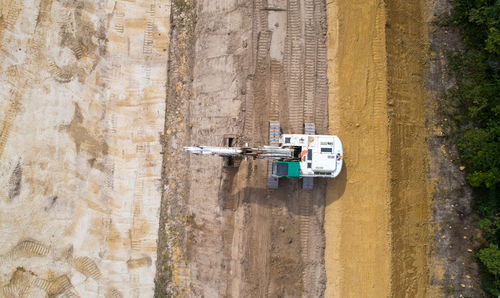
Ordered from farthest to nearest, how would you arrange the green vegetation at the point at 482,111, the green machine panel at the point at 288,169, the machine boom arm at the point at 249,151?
the green vegetation at the point at 482,111 < the green machine panel at the point at 288,169 < the machine boom arm at the point at 249,151

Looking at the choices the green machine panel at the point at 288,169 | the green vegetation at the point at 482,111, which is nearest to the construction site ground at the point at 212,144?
the green vegetation at the point at 482,111

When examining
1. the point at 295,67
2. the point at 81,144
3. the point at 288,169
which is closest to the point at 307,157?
the point at 288,169

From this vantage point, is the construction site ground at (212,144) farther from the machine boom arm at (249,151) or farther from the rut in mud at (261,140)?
the machine boom arm at (249,151)

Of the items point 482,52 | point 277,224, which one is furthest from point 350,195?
point 482,52

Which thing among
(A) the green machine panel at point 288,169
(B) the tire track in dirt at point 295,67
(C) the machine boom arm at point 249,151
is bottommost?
(A) the green machine panel at point 288,169

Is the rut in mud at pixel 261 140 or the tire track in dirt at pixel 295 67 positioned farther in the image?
the tire track in dirt at pixel 295 67

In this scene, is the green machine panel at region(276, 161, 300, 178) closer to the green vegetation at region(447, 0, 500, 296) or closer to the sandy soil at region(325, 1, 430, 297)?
the sandy soil at region(325, 1, 430, 297)
